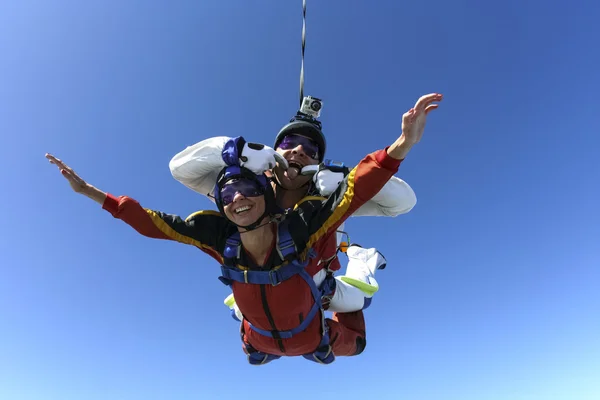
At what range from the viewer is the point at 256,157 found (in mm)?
2855

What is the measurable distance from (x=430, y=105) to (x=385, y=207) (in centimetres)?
116

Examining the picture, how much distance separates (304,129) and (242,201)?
111 centimetres

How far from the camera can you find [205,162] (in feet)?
9.69

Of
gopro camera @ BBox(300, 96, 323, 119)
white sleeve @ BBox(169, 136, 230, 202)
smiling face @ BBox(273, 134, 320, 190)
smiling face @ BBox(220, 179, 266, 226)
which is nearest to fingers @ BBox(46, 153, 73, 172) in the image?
white sleeve @ BBox(169, 136, 230, 202)

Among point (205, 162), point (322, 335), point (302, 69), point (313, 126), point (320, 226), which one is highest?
point (302, 69)

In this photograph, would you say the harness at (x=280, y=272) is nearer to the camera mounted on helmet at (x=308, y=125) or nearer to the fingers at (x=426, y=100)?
the camera mounted on helmet at (x=308, y=125)

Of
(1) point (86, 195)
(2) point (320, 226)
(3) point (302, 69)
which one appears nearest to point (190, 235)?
(1) point (86, 195)

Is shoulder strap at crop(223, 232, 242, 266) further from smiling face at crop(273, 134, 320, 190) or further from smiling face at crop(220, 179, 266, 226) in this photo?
smiling face at crop(273, 134, 320, 190)

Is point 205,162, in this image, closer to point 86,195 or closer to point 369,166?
point 86,195

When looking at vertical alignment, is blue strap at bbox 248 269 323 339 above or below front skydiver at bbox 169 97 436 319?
below

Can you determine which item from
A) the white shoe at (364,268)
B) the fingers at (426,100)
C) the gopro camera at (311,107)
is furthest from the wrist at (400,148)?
the white shoe at (364,268)

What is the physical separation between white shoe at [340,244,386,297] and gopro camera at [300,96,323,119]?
1.59m

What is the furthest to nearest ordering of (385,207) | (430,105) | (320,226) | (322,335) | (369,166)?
(322,335)
(385,207)
(320,226)
(369,166)
(430,105)

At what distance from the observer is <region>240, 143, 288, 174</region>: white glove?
285cm
